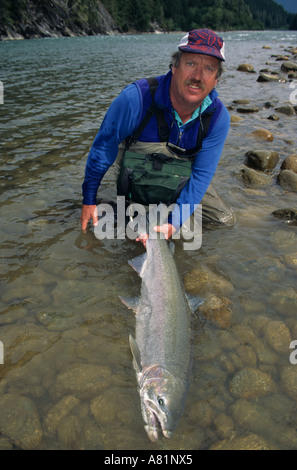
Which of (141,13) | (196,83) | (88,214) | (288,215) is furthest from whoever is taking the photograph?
(141,13)

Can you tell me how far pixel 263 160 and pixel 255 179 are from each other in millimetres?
953

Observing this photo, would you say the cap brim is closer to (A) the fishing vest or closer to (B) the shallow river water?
(A) the fishing vest

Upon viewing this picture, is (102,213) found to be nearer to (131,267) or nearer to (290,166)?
(131,267)

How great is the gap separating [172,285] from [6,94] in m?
14.2

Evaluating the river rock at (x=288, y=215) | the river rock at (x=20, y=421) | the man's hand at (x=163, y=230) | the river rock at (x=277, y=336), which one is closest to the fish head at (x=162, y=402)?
the river rock at (x=20, y=421)

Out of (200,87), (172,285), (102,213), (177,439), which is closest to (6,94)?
(102,213)

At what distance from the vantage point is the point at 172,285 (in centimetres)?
390

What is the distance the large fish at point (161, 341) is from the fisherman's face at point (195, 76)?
1.96 metres

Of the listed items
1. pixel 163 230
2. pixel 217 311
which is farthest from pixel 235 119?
pixel 217 311

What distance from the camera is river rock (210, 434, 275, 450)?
2.90m

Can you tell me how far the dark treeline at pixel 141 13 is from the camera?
57688 mm

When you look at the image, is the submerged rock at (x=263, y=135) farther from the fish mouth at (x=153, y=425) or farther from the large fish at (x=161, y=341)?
the fish mouth at (x=153, y=425)

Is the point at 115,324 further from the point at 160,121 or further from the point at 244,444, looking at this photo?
the point at 160,121

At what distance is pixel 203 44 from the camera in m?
4.14
